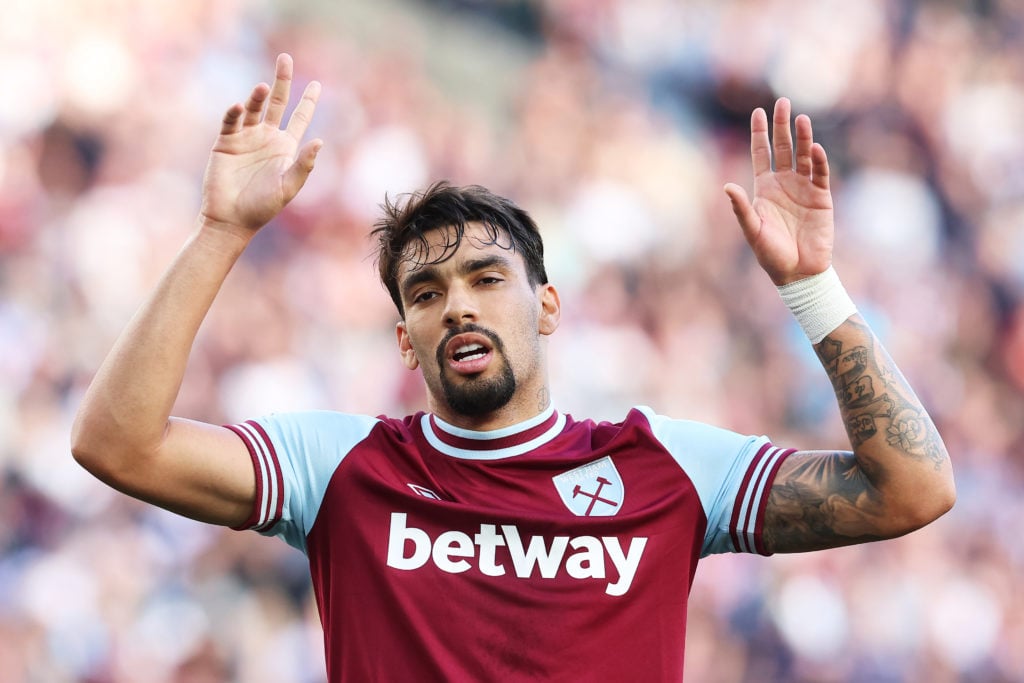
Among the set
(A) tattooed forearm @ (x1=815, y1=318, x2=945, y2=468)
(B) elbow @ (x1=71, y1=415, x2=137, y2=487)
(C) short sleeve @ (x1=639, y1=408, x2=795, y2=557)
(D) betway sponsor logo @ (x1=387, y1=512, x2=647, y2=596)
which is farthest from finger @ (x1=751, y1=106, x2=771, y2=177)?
(B) elbow @ (x1=71, y1=415, x2=137, y2=487)

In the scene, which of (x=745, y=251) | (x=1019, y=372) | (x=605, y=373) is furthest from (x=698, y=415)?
(x=1019, y=372)

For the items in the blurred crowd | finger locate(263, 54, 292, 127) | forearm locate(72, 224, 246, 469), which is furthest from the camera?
the blurred crowd

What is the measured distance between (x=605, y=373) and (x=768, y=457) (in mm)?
4596

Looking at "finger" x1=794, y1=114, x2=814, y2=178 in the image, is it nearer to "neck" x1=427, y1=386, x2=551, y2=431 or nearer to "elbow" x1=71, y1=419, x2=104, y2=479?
"neck" x1=427, y1=386, x2=551, y2=431

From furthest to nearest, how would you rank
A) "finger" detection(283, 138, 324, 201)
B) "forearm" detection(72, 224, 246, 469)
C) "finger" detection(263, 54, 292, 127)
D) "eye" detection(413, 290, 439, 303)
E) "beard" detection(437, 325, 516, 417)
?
"eye" detection(413, 290, 439, 303)
"beard" detection(437, 325, 516, 417)
"finger" detection(263, 54, 292, 127)
"finger" detection(283, 138, 324, 201)
"forearm" detection(72, 224, 246, 469)

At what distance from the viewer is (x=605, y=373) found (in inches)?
285

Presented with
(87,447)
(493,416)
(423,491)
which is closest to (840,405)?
(493,416)

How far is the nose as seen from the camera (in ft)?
8.87

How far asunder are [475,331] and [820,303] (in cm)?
74

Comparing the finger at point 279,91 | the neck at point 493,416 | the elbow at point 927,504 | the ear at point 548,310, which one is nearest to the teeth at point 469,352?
the neck at point 493,416

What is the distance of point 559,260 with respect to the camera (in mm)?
7512

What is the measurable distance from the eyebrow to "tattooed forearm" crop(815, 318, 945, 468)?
2.48 ft

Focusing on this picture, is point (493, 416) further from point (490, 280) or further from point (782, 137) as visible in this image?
point (782, 137)

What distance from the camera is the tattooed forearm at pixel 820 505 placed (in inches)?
98.7
